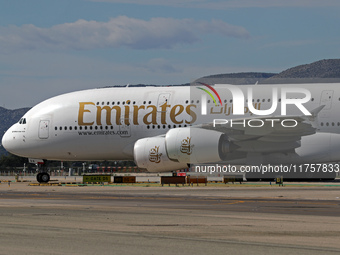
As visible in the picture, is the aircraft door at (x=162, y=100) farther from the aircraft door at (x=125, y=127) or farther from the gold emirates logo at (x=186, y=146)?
the gold emirates logo at (x=186, y=146)

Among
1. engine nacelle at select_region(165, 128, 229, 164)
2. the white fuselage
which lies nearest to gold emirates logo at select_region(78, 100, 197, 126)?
the white fuselage

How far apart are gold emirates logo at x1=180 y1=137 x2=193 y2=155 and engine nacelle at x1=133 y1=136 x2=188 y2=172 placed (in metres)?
1.33

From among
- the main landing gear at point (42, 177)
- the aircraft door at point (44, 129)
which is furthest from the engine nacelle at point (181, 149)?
the main landing gear at point (42, 177)

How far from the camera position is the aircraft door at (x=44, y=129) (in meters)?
44.5

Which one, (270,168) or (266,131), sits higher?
(266,131)

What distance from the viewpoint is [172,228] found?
47.2ft

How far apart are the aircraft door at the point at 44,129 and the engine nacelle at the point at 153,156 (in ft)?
21.8

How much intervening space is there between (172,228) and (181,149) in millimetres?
24786

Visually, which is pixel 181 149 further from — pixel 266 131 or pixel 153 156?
pixel 266 131

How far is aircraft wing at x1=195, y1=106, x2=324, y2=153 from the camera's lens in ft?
131

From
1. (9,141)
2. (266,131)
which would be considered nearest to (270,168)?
(266,131)

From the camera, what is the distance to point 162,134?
41.8 m

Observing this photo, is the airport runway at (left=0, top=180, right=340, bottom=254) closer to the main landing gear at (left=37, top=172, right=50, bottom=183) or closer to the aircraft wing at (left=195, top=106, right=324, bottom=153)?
the aircraft wing at (left=195, top=106, right=324, bottom=153)

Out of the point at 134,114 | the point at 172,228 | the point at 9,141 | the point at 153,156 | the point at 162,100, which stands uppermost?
the point at 162,100
